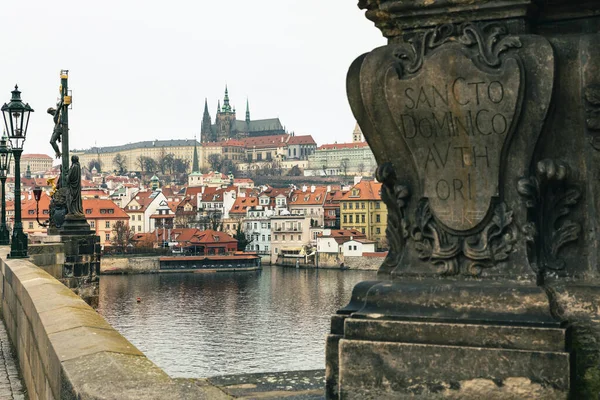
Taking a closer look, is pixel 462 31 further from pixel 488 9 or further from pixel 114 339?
pixel 114 339

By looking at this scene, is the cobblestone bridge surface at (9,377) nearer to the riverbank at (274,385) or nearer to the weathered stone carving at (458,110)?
the riverbank at (274,385)

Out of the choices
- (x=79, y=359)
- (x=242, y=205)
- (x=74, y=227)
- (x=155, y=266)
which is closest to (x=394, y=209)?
(x=79, y=359)

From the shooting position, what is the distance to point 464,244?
10.9ft

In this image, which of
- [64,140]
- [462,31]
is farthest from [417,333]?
[64,140]

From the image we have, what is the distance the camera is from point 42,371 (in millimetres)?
4676

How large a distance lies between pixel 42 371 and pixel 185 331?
1667 inches

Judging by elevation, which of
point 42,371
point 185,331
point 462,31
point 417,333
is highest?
point 462,31

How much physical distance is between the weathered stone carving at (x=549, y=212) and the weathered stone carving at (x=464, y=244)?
0.26 feet

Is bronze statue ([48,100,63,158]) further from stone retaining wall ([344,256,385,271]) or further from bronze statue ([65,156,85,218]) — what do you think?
stone retaining wall ([344,256,385,271])

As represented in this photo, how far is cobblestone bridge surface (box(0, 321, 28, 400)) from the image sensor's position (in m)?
6.22

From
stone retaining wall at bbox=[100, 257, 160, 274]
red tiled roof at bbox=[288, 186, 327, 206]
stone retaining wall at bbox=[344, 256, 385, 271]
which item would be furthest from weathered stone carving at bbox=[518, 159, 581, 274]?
red tiled roof at bbox=[288, 186, 327, 206]

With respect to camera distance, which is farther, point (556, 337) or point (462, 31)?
point (462, 31)

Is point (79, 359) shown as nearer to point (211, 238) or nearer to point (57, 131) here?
point (57, 131)

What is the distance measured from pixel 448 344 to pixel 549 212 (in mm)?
566
